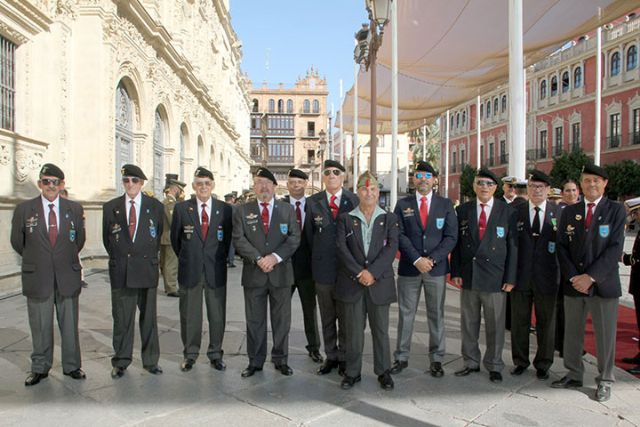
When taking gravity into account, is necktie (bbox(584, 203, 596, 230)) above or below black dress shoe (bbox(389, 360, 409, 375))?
above

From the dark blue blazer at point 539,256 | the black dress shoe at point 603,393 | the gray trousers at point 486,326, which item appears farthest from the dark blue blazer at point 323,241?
the black dress shoe at point 603,393

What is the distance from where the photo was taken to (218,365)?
4.91 metres

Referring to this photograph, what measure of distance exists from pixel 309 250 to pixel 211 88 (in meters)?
25.3

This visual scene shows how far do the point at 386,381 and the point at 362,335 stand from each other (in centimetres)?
45

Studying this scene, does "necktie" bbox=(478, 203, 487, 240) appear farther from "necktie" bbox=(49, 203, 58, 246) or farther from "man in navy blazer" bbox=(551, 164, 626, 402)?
"necktie" bbox=(49, 203, 58, 246)

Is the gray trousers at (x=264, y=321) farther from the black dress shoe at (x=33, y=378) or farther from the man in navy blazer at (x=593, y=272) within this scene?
the man in navy blazer at (x=593, y=272)

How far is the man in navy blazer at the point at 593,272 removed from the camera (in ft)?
13.8

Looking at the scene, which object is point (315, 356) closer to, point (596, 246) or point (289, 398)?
point (289, 398)

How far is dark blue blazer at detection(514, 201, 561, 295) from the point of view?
480 cm

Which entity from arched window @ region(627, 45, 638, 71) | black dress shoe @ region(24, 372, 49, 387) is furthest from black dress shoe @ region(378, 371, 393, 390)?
arched window @ region(627, 45, 638, 71)

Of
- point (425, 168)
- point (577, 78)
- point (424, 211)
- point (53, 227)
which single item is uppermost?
point (577, 78)

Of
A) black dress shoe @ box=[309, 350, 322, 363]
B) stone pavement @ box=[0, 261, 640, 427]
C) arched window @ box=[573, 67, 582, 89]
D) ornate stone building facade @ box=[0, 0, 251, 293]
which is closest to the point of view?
stone pavement @ box=[0, 261, 640, 427]

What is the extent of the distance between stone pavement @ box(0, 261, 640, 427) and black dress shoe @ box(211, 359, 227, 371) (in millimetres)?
68

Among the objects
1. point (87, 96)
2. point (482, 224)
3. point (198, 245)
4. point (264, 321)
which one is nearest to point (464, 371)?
point (482, 224)
